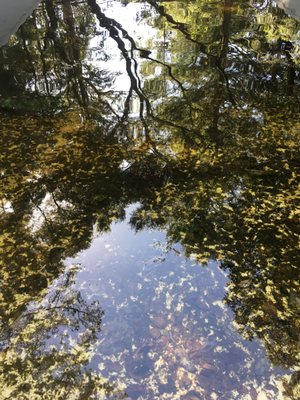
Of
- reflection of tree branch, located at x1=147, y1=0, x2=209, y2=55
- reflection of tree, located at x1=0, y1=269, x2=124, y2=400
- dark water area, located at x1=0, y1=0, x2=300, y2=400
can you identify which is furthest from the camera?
reflection of tree branch, located at x1=147, y1=0, x2=209, y2=55

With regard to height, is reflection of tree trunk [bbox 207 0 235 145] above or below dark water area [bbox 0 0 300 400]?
above

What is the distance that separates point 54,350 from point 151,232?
1.18m

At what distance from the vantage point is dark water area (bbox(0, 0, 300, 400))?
6.88ft

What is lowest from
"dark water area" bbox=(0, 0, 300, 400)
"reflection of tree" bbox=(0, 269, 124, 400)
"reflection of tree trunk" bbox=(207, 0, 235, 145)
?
"reflection of tree" bbox=(0, 269, 124, 400)

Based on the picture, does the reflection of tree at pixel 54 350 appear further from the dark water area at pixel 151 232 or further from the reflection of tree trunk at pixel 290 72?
the reflection of tree trunk at pixel 290 72

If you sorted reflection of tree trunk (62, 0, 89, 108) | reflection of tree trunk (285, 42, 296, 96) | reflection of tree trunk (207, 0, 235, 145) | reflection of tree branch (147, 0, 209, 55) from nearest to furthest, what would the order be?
reflection of tree trunk (207, 0, 235, 145) → reflection of tree trunk (285, 42, 296, 96) → reflection of tree trunk (62, 0, 89, 108) → reflection of tree branch (147, 0, 209, 55)

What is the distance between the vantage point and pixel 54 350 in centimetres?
219

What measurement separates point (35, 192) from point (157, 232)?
120 centimetres

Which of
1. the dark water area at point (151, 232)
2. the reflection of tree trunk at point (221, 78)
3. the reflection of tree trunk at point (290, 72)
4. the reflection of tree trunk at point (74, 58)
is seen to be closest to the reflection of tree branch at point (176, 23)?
the reflection of tree trunk at point (221, 78)

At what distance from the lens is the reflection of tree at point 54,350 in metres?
1.99

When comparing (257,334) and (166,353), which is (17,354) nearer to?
(166,353)

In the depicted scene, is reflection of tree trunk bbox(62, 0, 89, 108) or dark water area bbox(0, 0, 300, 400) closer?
dark water area bbox(0, 0, 300, 400)

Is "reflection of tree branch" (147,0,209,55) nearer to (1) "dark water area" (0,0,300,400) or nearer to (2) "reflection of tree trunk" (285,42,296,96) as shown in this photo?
(1) "dark water area" (0,0,300,400)

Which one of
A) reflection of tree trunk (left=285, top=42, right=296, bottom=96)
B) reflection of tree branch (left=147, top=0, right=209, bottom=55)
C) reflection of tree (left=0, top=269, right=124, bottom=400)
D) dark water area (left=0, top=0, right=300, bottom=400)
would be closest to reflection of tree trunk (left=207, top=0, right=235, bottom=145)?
dark water area (left=0, top=0, right=300, bottom=400)
